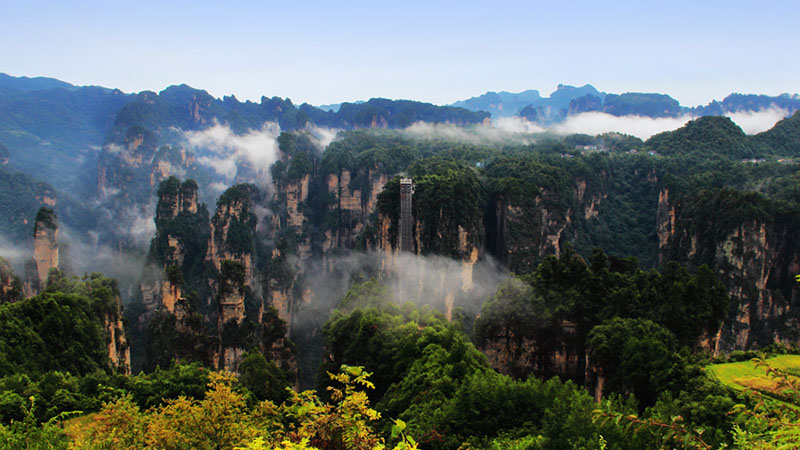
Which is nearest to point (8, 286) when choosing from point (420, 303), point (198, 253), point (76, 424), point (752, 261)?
point (76, 424)

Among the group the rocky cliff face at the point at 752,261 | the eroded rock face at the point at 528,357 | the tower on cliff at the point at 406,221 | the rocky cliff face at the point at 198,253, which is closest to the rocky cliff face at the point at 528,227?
the tower on cliff at the point at 406,221

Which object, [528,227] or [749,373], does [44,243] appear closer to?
[528,227]

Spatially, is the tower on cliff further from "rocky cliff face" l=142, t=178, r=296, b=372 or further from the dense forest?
"rocky cliff face" l=142, t=178, r=296, b=372

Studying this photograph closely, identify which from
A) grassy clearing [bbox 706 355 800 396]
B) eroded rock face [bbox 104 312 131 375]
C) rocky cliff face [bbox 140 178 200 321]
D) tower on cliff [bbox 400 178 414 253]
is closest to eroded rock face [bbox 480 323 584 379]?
grassy clearing [bbox 706 355 800 396]

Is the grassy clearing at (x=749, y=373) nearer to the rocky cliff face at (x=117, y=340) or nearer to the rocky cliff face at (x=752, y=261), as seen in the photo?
the rocky cliff face at (x=752, y=261)

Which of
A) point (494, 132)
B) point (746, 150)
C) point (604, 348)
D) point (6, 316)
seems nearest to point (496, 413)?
point (604, 348)

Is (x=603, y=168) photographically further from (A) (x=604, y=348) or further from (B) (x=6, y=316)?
(B) (x=6, y=316)

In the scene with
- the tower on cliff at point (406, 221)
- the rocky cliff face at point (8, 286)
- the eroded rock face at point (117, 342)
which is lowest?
the eroded rock face at point (117, 342)
